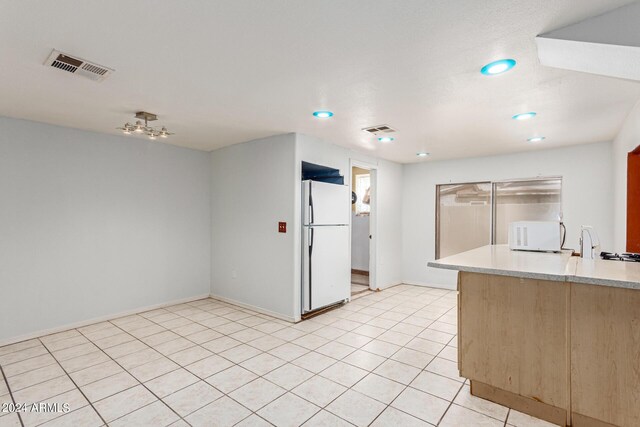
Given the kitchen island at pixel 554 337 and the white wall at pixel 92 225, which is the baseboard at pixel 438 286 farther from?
the white wall at pixel 92 225

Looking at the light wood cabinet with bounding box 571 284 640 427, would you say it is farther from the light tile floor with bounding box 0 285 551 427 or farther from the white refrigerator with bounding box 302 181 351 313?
the white refrigerator with bounding box 302 181 351 313

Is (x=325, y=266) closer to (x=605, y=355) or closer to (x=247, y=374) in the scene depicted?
(x=247, y=374)

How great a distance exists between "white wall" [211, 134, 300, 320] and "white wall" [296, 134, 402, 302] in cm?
73

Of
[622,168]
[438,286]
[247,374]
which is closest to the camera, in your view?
[247,374]

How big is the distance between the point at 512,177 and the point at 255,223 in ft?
14.1

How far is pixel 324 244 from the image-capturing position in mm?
4613

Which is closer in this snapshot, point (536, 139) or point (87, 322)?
point (87, 322)

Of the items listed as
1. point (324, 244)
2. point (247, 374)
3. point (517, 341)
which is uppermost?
point (324, 244)

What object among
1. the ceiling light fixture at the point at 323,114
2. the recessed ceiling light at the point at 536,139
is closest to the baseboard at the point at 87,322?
the ceiling light fixture at the point at 323,114

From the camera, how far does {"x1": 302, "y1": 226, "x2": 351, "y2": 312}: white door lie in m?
4.34

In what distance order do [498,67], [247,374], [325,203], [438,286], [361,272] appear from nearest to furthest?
[498,67] < [247,374] < [325,203] < [438,286] < [361,272]

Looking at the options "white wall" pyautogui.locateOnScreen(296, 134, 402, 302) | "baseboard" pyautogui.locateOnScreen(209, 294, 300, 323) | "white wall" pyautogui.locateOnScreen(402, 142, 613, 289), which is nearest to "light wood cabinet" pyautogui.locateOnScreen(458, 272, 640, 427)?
"baseboard" pyautogui.locateOnScreen(209, 294, 300, 323)

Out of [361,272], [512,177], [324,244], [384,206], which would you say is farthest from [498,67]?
[361,272]

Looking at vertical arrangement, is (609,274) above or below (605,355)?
above
